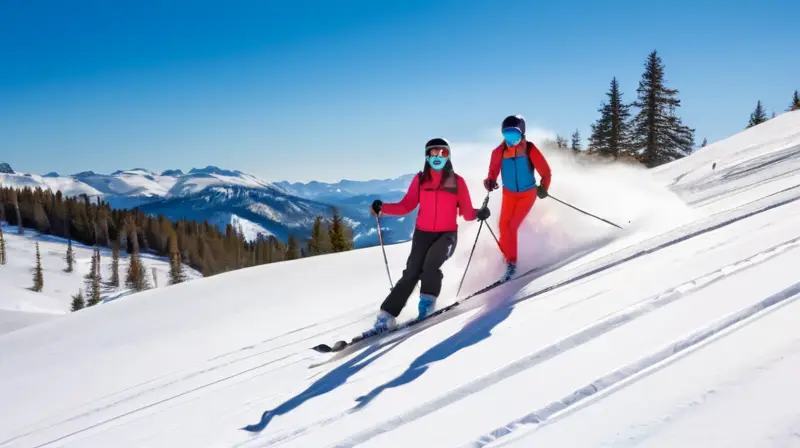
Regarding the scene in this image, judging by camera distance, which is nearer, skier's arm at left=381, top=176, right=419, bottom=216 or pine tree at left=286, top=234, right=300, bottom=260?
skier's arm at left=381, top=176, right=419, bottom=216

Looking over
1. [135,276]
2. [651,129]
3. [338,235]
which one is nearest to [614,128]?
[651,129]

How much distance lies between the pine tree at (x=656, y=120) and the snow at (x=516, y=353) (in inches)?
870

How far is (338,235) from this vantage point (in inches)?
1526

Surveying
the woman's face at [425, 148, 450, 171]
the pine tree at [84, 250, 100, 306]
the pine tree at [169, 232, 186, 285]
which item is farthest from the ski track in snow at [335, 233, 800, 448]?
the pine tree at [84, 250, 100, 306]

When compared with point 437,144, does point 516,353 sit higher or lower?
lower

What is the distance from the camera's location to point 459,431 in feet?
8.76

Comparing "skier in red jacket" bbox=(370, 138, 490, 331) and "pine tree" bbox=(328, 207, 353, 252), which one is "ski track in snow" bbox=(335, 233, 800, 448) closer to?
"skier in red jacket" bbox=(370, 138, 490, 331)

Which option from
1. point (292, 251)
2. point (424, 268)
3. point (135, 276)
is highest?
point (424, 268)

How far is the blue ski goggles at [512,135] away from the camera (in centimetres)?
641

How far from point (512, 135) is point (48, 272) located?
12542 cm

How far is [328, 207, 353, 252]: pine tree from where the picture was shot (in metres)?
38.2

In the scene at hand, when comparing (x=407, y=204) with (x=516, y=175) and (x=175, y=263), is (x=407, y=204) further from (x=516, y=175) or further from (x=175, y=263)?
(x=175, y=263)

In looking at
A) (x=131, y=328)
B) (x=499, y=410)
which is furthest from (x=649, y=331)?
(x=131, y=328)

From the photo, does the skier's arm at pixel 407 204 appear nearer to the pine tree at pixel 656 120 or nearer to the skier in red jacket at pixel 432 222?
the skier in red jacket at pixel 432 222
